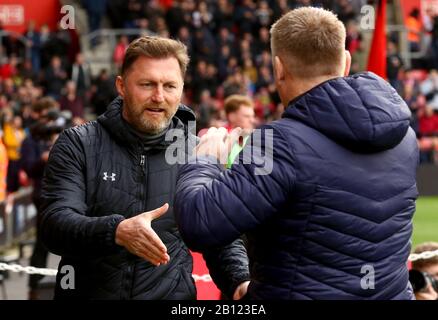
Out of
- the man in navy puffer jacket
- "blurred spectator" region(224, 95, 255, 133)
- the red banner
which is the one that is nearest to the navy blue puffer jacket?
the man in navy puffer jacket

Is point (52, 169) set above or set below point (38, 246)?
above

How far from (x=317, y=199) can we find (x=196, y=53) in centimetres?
2291

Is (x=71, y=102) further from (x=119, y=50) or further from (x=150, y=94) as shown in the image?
(x=150, y=94)

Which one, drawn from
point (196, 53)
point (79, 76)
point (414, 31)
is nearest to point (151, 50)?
point (79, 76)

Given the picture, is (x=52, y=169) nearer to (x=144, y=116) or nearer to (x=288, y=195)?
(x=144, y=116)

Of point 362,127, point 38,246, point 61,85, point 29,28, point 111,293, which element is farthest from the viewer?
point 29,28

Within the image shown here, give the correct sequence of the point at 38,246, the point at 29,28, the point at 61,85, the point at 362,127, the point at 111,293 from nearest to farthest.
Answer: the point at 362,127, the point at 111,293, the point at 38,246, the point at 61,85, the point at 29,28

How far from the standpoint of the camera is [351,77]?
331cm

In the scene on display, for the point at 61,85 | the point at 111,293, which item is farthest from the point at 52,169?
the point at 61,85

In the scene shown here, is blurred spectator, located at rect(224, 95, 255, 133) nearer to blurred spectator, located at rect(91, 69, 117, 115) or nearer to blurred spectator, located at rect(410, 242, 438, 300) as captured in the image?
blurred spectator, located at rect(410, 242, 438, 300)

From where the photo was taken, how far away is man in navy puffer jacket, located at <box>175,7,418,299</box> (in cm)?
319

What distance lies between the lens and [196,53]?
25.9 metres

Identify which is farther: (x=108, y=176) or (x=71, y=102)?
(x=71, y=102)
